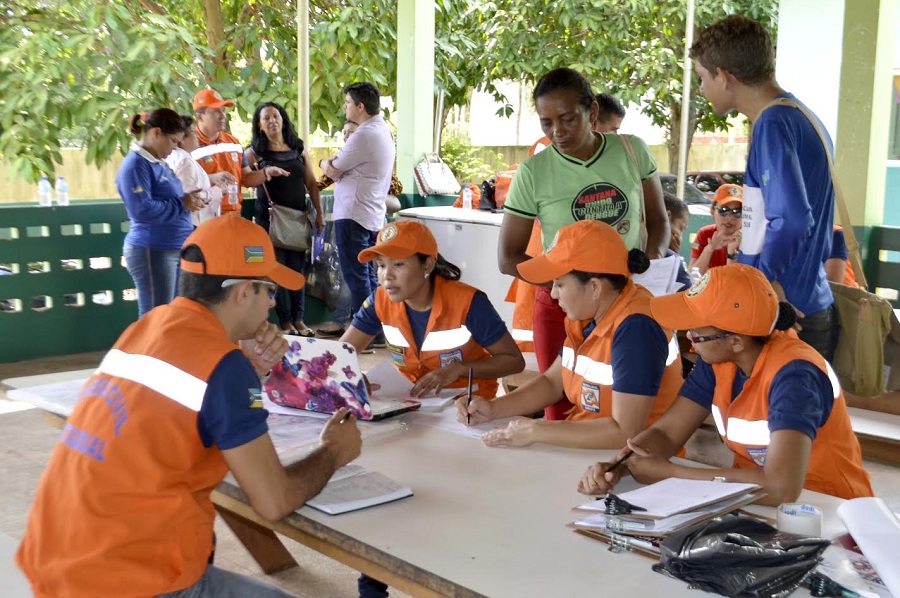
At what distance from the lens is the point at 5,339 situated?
627 centimetres

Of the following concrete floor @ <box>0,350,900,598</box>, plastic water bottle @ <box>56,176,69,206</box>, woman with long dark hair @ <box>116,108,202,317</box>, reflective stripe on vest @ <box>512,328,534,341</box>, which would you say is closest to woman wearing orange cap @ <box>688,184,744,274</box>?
reflective stripe on vest @ <box>512,328,534,341</box>

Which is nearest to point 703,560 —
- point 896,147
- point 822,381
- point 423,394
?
point 822,381

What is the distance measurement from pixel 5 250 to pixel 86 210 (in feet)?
1.84

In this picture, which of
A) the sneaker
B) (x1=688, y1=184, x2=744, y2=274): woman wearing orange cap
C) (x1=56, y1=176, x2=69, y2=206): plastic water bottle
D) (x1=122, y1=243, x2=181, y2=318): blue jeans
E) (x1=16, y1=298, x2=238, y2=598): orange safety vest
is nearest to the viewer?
(x1=16, y1=298, x2=238, y2=598): orange safety vest

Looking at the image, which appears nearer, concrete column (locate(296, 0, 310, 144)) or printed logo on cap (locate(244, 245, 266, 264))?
printed logo on cap (locate(244, 245, 266, 264))

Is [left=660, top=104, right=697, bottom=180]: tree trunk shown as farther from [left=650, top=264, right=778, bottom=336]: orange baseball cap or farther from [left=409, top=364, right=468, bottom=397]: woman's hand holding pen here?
[left=650, top=264, right=778, bottom=336]: orange baseball cap

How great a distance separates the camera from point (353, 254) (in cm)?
651

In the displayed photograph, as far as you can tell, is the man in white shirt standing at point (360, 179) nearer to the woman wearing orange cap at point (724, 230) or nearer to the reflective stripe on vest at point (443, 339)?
the woman wearing orange cap at point (724, 230)

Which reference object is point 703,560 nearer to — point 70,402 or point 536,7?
point 70,402

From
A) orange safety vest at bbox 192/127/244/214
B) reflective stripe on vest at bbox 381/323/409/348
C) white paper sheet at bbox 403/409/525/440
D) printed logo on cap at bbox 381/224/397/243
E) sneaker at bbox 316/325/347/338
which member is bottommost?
sneaker at bbox 316/325/347/338

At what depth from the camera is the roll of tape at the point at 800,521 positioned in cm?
176

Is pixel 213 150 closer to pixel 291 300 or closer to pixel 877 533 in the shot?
pixel 291 300

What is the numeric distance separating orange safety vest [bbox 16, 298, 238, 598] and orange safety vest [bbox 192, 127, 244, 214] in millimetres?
4479

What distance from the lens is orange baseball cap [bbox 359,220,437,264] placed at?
3105mm
